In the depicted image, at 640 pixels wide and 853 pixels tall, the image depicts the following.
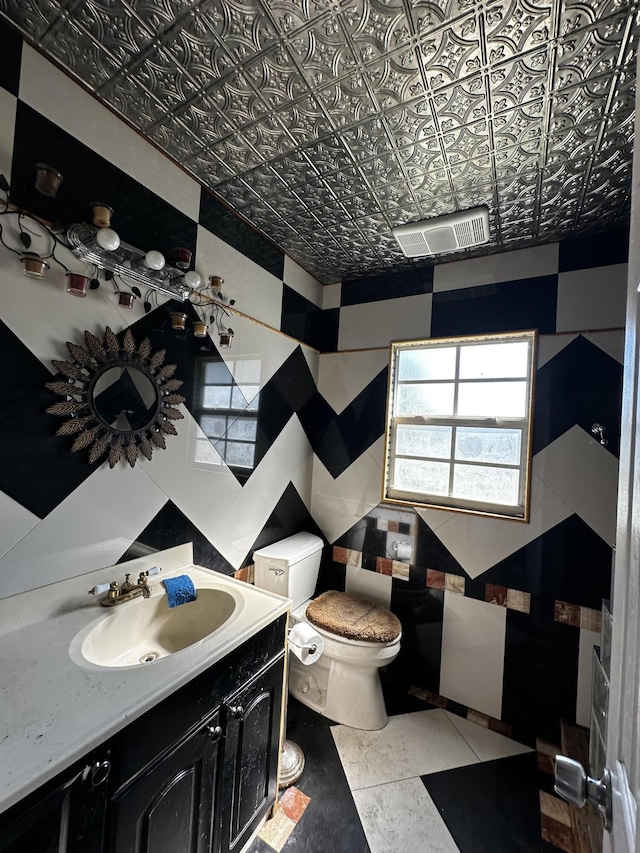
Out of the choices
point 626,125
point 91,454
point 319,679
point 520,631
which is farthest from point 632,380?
point 319,679

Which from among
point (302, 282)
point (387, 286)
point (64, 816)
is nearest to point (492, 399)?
point (387, 286)

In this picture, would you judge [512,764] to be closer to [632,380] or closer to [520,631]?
[520,631]

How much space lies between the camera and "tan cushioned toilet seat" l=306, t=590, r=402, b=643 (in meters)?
1.71

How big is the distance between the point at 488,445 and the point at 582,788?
1.58 m

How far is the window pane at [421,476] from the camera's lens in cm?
209

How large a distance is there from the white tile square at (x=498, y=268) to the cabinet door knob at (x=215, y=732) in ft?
7.31

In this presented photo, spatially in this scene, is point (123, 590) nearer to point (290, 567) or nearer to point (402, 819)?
point (290, 567)

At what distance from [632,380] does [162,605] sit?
1514 millimetres

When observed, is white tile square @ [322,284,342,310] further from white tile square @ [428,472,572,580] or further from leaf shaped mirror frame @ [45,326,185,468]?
white tile square @ [428,472,572,580]

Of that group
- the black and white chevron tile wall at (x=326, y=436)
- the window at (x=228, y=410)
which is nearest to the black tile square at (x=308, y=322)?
the black and white chevron tile wall at (x=326, y=436)

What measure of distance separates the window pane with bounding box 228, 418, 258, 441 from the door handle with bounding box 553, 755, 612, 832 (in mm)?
1533

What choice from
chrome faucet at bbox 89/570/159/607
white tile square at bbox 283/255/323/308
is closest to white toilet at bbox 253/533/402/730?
chrome faucet at bbox 89/570/159/607

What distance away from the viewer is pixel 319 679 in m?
1.82

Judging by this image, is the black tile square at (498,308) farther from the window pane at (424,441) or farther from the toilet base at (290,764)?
the toilet base at (290,764)
